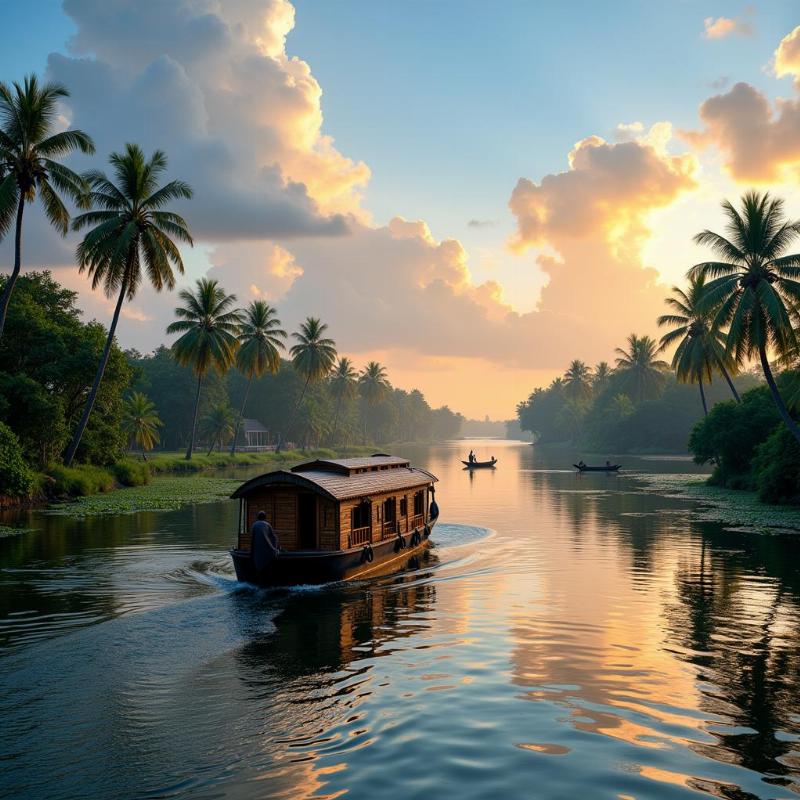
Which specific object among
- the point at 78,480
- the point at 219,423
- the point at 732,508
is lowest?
the point at 732,508

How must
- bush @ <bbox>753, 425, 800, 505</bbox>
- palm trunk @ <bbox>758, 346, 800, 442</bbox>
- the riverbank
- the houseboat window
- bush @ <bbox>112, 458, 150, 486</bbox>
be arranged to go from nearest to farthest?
1. the houseboat window
2. the riverbank
3. palm trunk @ <bbox>758, 346, 800, 442</bbox>
4. bush @ <bbox>753, 425, 800, 505</bbox>
5. bush @ <bbox>112, 458, 150, 486</bbox>

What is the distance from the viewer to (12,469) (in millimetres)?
34625

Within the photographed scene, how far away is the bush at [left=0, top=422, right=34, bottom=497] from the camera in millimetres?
34219

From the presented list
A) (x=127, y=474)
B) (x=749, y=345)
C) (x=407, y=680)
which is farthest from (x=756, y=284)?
(x=127, y=474)

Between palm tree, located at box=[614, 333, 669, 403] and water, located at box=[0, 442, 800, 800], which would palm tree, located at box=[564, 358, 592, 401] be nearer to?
palm tree, located at box=[614, 333, 669, 403]

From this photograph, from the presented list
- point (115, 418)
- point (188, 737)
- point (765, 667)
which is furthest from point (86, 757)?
point (115, 418)

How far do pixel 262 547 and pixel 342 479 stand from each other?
12.6ft

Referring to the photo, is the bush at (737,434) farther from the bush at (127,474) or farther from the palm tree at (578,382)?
the palm tree at (578,382)

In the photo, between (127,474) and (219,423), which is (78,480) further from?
(219,423)

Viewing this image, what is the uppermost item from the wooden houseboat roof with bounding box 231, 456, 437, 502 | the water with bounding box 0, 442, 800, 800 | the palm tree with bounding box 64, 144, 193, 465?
the palm tree with bounding box 64, 144, 193, 465

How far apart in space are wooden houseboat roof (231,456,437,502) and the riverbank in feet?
47.5

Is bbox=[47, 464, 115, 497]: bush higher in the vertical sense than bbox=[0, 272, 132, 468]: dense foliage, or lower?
lower

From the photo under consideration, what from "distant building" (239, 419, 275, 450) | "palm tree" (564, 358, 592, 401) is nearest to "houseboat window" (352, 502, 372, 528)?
"distant building" (239, 419, 275, 450)

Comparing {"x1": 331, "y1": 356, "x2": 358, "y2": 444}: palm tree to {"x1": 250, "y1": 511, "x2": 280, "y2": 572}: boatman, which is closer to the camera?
{"x1": 250, "y1": 511, "x2": 280, "y2": 572}: boatman
